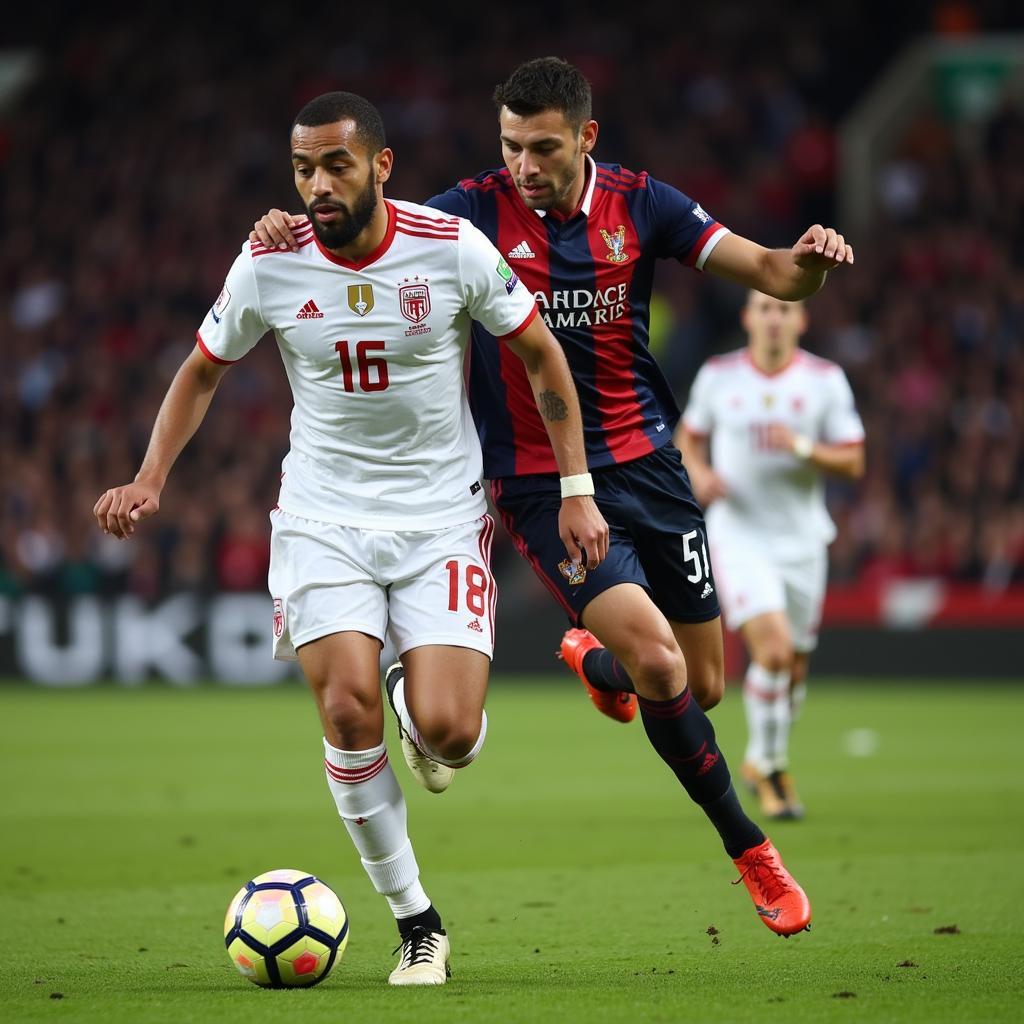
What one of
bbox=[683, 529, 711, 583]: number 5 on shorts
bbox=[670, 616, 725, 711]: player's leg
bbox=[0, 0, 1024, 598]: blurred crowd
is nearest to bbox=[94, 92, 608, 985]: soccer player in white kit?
bbox=[683, 529, 711, 583]: number 5 on shorts

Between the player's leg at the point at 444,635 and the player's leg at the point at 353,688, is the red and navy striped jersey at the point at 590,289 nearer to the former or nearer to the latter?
the player's leg at the point at 444,635

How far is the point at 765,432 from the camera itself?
10.0 m

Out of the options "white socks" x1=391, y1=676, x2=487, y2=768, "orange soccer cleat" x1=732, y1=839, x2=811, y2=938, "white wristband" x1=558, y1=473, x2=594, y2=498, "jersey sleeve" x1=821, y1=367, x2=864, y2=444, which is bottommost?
"orange soccer cleat" x1=732, y1=839, x2=811, y2=938

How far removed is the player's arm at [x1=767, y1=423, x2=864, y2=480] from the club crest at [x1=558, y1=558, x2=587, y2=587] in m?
3.82

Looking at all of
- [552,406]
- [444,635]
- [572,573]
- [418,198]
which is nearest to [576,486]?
[552,406]

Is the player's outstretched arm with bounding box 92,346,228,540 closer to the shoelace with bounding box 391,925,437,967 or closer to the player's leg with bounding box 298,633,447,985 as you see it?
the player's leg with bounding box 298,633,447,985

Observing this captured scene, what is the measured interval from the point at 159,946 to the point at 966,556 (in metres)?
12.7

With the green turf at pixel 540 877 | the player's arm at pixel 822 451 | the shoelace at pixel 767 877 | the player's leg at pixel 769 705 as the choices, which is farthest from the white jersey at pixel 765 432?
the shoelace at pixel 767 877

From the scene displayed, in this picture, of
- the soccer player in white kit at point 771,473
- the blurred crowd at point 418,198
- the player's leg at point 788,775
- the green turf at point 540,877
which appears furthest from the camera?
the blurred crowd at point 418,198

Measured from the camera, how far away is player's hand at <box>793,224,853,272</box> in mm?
5637

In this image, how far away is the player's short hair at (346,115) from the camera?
17.5 ft

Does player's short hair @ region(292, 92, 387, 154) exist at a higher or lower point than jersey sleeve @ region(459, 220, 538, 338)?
higher

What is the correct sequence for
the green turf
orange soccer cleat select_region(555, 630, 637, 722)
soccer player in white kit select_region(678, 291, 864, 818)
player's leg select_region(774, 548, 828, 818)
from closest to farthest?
the green turf, orange soccer cleat select_region(555, 630, 637, 722), soccer player in white kit select_region(678, 291, 864, 818), player's leg select_region(774, 548, 828, 818)

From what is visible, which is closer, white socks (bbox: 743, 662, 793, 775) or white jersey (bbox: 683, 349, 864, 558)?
white socks (bbox: 743, 662, 793, 775)
